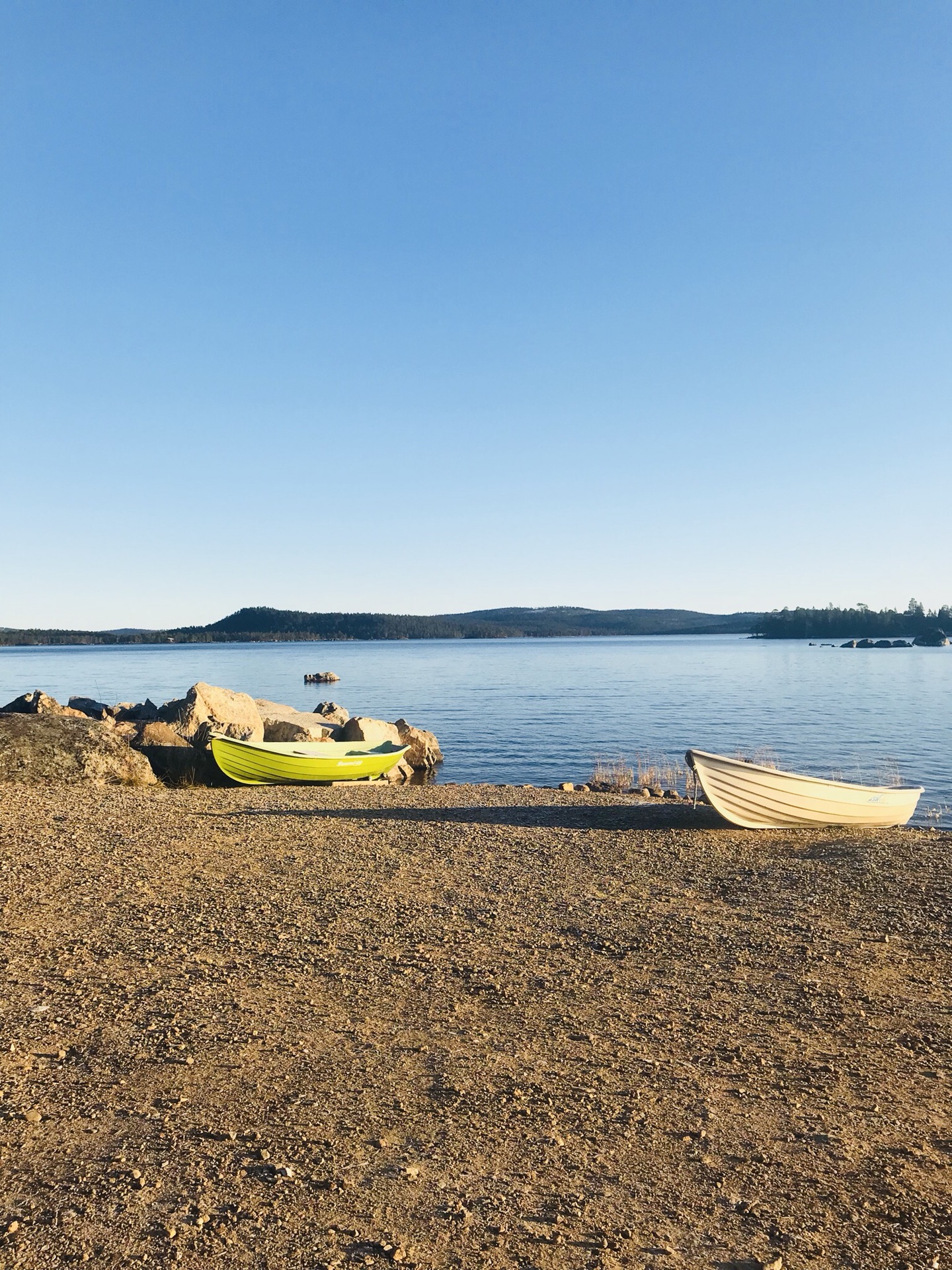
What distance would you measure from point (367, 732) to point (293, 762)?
18.6 ft

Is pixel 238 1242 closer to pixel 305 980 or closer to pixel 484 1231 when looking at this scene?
pixel 484 1231

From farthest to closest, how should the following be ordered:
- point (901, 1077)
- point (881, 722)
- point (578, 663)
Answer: point (578, 663) → point (881, 722) → point (901, 1077)

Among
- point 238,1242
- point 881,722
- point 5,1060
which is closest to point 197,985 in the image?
point 5,1060

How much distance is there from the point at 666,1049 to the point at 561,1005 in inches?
40.4

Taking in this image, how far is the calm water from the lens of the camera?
30266mm

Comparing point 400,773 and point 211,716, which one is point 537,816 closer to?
point 400,773

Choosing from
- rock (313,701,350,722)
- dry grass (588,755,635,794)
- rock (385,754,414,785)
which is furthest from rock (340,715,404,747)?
rock (313,701,350,722)

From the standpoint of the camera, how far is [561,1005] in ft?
22.3

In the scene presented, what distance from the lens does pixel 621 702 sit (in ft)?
172

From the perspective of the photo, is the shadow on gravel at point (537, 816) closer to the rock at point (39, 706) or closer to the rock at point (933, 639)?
the rock at point (39, 706)

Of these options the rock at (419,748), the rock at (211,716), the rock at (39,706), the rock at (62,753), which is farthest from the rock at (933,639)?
the rock at (62,753)

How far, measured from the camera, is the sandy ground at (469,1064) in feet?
13.3

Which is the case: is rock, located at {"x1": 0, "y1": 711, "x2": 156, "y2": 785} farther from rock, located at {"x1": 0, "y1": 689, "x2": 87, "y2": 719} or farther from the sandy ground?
rock, located at {"x1": 0, "y1": 689, "x2": 87, "y2": 719}

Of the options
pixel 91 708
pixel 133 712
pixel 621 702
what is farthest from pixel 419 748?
pixel 621 702
